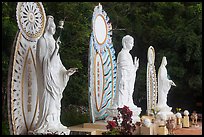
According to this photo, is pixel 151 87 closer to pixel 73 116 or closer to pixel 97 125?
pixel 73 116

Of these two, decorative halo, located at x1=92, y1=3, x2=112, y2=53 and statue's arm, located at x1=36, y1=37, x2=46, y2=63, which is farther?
decorative halo, located at x1=92, y1=3, x2=112, y2=53

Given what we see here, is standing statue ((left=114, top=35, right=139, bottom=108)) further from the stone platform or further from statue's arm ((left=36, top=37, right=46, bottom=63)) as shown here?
statue's arm ((left=36, top=37, right=46, bottom=63))

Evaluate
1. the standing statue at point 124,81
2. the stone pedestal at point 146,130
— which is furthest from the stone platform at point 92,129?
the stone pedestal at point 146,130

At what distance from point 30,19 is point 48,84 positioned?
1.10 m

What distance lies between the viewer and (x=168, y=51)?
36.1ft

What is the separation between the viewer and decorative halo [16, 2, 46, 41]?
490cm

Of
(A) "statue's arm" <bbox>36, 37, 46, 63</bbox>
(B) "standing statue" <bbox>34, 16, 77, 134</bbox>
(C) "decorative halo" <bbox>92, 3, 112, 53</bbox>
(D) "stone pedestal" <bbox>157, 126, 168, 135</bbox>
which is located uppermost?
(C) "decorative halo" <bbox>92, 3, 112, 53</bbox>

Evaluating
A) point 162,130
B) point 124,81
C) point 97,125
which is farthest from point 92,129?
point 162,130

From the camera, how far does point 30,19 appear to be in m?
5.09

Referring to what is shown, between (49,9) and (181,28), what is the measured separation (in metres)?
4.40

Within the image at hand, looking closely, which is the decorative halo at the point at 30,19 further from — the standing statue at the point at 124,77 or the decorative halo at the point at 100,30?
the standing statue at the point at 124,77

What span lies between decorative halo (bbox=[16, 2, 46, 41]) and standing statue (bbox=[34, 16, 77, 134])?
25cm

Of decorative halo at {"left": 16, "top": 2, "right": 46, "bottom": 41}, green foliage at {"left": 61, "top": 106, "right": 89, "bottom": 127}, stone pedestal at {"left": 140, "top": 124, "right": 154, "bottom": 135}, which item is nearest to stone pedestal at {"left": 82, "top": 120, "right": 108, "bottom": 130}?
stone pedestal at {"left": 140, "top": 124, "right": 154, "bottom": 135}

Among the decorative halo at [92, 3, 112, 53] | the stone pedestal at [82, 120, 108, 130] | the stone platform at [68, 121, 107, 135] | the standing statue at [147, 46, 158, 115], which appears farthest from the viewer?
the standing statue at [147, 46, 158, 115]
